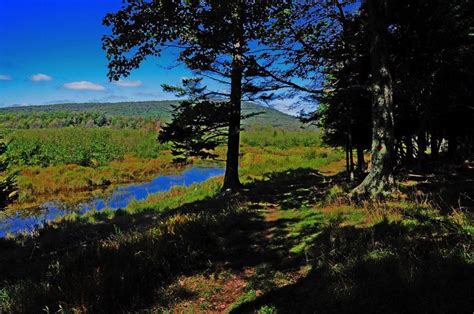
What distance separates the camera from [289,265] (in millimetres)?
5637

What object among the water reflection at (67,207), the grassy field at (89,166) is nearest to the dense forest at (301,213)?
the water reflection at (67,207)

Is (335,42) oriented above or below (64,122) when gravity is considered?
below

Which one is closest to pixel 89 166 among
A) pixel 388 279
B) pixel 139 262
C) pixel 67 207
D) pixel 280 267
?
pixel 67 207

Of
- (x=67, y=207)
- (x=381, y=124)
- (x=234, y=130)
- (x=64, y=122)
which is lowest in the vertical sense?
(x=67, y=207)

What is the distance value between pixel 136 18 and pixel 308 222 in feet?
27.3

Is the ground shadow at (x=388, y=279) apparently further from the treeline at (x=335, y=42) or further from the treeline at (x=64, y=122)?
the treeline at (x=64, y=122)

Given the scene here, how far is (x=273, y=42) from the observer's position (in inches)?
458

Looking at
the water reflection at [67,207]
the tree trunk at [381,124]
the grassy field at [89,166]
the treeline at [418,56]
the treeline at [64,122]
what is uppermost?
the treeline at [64,122]

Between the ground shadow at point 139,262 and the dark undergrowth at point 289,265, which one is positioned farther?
the ground shadow at point 139,262

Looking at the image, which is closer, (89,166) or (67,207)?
(67,207)

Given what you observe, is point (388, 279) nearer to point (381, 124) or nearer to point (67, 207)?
point (381, 124)

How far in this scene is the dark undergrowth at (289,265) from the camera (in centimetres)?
386

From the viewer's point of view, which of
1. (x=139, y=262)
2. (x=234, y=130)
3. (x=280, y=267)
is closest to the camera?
(x=280, y=267)

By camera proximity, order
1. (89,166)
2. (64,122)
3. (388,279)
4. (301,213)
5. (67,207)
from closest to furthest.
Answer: (388,279)
(301,213)
(67,207)
(89,166)
(64,122)
